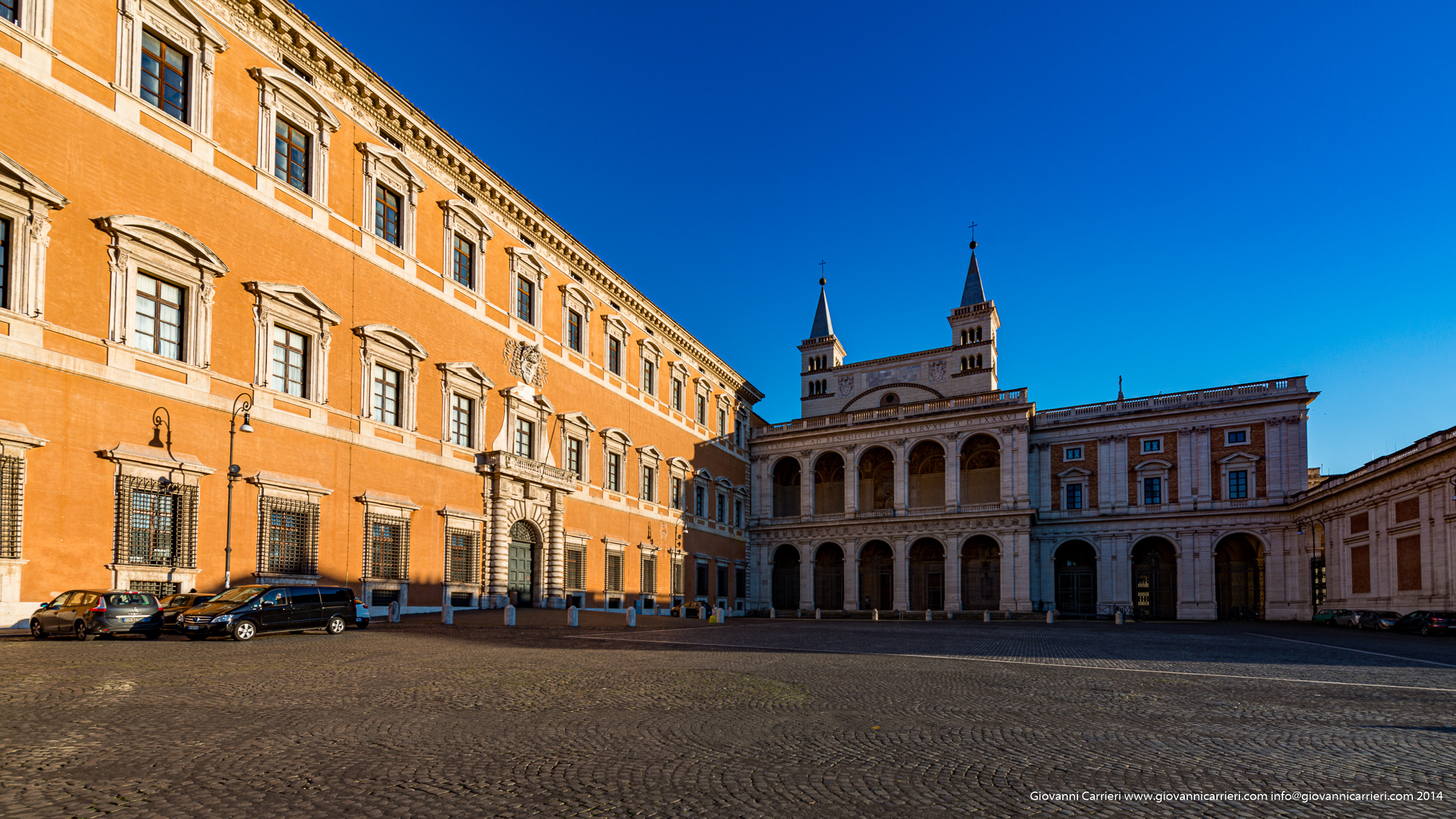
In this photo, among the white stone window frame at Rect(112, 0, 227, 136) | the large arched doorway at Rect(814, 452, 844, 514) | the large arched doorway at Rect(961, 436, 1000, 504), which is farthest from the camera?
the large arched doorway at Rect(814, 452, 844, 514)

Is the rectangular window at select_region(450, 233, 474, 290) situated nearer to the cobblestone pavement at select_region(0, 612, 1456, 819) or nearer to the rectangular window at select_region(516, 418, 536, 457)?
the rectangular window at select_region(516, 418, 536, 457)

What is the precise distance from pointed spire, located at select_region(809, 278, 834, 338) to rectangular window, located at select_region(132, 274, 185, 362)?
169 ft

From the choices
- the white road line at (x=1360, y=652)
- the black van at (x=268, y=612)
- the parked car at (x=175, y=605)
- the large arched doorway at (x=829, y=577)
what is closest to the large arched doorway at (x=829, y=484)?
the large arched doorway at (x=829, y=577)

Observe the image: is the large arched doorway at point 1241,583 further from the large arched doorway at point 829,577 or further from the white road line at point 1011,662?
the white road line at point 1011,662

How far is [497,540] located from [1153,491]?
36.0m

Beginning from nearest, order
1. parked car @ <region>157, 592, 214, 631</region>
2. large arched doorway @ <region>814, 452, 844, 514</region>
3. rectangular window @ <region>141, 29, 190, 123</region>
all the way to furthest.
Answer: parked car @ <region>157, 592, 214, 631</region> → rectangular window @ <region>141, 29, 190, 123</region> → large arched doorway @ <region>814, 452, 844, 514</region>

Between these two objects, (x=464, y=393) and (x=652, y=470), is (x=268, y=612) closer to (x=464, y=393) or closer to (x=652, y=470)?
(x=464, y=393)

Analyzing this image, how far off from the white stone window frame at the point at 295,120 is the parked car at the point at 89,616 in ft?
36.1

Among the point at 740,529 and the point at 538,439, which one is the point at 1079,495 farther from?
the point at 538,439

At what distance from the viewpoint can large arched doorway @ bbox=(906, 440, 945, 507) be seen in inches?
2088

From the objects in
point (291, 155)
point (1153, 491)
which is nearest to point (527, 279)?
point (291, 155)

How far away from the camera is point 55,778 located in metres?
5.66

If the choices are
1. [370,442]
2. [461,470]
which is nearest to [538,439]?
[461,470]

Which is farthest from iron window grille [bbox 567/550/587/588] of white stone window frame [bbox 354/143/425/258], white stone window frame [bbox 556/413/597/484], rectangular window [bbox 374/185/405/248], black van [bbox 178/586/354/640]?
black van [bbox 178/586/354/640]
